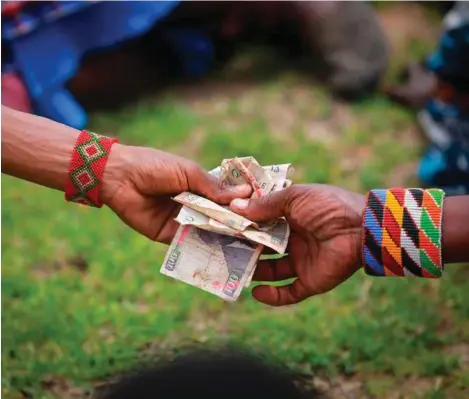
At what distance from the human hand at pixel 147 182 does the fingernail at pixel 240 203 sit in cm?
2

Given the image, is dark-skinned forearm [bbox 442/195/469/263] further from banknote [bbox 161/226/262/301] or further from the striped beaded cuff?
banknote [bbox 161/226/262/301]

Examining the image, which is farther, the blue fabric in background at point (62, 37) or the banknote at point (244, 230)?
the blue fabric in background at point (62, 37)

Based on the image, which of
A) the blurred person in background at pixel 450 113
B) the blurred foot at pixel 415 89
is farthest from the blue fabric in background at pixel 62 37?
the blurred person in background at pixel 450 113

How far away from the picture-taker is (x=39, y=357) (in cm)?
214

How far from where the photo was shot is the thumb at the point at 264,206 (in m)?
1.66

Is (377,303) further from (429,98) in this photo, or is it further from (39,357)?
(429,98)

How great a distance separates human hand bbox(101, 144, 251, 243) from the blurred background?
1.51 feet

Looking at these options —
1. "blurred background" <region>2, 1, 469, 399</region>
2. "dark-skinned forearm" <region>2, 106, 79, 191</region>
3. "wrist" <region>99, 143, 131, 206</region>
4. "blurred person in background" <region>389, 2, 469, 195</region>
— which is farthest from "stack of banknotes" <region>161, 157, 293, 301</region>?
"blurred person in background" <region>389, 2, 469, 195</region>

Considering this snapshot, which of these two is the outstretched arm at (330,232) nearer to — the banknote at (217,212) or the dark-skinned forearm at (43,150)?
the banknote at (217,212)

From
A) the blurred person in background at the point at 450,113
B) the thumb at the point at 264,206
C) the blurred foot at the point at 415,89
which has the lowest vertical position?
the blurred foot at the point at 415,89

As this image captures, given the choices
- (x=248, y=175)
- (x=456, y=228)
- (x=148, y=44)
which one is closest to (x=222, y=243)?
(x=248, y=175)

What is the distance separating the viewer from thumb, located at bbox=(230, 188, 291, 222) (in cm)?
166

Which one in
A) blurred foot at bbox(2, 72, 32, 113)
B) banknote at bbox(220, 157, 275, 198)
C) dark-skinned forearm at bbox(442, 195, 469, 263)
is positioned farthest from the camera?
blurred foot at bbox(2, 72, 32, 113)

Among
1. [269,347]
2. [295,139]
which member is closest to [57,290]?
[269,347]
